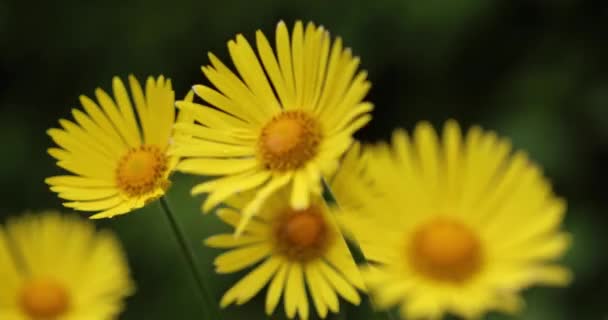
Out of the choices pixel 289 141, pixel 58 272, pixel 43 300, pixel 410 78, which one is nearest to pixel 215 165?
pixel 289 141

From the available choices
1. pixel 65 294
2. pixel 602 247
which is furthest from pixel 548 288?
pixel 65 294

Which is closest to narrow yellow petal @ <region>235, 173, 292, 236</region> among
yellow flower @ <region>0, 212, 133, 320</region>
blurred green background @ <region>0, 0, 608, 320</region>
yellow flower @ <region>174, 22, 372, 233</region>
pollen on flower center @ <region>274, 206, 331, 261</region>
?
yellow flower @ <region>174, 22, 372, 233</region>

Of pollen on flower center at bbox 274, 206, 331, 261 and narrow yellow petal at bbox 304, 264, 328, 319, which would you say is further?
pollen on flower center at bbox 274, 206, 331, 261

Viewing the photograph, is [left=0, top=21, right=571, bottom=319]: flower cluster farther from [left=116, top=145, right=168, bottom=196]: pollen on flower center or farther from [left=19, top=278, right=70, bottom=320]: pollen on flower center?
[left=19, top=278, right=70, bottom=320]: pollen on flower center

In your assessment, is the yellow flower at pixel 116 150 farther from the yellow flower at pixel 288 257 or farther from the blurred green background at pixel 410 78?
the blurred green background at pixel 410 78

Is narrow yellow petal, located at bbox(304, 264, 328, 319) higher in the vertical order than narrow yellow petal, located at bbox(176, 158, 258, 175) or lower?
lower

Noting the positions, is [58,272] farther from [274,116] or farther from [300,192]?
[300,192]
